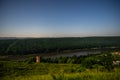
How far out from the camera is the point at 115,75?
63.8 inches

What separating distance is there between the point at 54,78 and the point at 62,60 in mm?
11929

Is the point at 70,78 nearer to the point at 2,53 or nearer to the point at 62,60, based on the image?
the point at 62,60

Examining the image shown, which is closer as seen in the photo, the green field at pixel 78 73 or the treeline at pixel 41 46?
the green field at pixel 78 73

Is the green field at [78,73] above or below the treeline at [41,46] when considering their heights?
above

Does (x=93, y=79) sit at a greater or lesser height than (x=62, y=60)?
greater

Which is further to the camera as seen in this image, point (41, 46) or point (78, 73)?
point (41, 46)

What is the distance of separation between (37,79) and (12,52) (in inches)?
782

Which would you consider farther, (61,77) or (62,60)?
(62,60)

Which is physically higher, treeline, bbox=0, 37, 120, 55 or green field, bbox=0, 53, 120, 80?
green field, bbox=0, 53, 120, 80

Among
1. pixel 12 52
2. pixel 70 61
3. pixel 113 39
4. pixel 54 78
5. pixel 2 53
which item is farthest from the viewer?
pixel 113 39

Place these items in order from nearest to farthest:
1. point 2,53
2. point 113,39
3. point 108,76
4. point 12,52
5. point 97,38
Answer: point 108,76 < point 2,53 < point 12,52 < point 113,39 < point 97,38

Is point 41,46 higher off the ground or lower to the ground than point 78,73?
lower

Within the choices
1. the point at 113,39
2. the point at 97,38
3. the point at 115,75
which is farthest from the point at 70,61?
the point at 97,38

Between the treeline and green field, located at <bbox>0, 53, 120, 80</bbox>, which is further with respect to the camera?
the treeline
